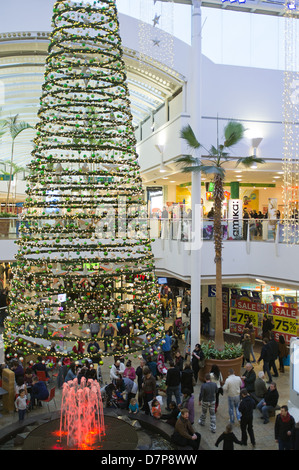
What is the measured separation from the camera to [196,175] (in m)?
15.2

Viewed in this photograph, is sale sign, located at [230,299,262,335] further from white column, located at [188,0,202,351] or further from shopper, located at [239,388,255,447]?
shopper, located at [239,388,255,447]

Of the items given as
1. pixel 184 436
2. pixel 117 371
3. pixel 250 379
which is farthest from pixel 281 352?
pixel 184 436

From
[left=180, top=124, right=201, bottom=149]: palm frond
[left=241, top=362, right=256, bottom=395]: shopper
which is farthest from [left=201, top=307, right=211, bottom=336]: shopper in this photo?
[left=241, top=362, right=256, bottom=395]: shopper

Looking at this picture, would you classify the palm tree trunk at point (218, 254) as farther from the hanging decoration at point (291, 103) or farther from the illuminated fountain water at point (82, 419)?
the illuminated fountain water at point (82, 419)

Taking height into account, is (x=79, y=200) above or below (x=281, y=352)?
above

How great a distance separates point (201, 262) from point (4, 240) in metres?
7.10

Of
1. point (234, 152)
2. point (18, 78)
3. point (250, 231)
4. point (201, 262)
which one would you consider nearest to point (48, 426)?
point (201, 262)

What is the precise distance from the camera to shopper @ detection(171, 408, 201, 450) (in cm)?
740

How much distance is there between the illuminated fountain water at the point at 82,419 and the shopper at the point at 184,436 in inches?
52.1

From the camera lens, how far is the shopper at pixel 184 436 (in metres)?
7.40

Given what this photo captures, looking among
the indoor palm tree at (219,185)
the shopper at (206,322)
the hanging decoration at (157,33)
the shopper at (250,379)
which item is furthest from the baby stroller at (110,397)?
the hanging decoration at (157,33)

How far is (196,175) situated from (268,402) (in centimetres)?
809

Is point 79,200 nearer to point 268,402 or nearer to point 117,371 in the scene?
point 117,371

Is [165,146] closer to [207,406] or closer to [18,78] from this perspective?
[18,78]
